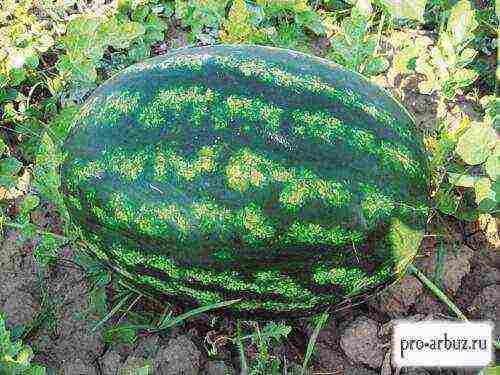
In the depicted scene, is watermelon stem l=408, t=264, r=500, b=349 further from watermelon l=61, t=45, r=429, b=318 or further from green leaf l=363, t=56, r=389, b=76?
green leaf l=363, t=56, r=389, b=76

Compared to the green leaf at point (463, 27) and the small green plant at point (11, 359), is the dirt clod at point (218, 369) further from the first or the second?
the green leaf at point (463, 27)

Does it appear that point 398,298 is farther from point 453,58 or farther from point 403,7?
point 403,7

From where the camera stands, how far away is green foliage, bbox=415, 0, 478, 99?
2.98m

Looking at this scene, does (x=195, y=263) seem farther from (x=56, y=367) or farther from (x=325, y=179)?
(x=56, y=367)

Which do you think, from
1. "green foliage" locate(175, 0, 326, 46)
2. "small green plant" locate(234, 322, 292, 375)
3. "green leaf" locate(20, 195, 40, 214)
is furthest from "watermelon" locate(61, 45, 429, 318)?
"green foliage" locate(175, 0, 326, 46)

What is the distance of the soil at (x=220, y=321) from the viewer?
2543 mm

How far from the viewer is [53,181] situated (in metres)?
2.69

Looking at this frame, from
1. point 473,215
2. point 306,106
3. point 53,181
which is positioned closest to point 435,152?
point 473,215

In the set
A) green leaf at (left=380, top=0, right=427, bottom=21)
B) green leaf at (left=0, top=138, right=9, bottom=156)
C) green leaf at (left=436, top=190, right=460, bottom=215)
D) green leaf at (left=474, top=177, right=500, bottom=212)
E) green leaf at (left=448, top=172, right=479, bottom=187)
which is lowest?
green leaf at (left=0, top=138, right=9, bottom=156)

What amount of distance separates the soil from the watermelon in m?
0.31

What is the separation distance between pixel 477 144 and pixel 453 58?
0.70 m

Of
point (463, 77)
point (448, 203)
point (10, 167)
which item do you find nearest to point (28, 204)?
point (10, 167)

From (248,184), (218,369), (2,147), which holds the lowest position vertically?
(218,369)

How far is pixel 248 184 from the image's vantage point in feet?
6.94
